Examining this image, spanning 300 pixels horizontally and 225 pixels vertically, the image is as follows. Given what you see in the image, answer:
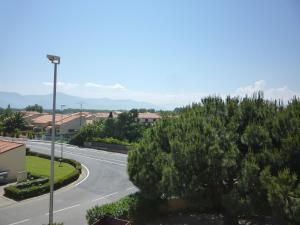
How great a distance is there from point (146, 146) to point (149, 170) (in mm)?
1592

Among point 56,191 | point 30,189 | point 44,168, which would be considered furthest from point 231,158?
point 44,168

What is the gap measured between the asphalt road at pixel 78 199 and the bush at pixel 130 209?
423 centimetres

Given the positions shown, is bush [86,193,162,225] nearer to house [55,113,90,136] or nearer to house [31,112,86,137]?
Result: house [31,112,86,137]

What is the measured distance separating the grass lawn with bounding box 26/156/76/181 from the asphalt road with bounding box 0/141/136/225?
2696 mm

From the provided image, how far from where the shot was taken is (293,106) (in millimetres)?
17016

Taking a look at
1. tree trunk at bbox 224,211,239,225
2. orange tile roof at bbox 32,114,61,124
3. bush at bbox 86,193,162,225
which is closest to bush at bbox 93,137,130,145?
bush at bbox 86,193,162,225

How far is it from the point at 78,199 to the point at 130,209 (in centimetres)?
1060

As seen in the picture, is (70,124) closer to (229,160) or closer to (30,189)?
(30,189)

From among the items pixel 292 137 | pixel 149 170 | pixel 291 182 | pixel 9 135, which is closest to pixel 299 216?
pixel 291 182

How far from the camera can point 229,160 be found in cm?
1644

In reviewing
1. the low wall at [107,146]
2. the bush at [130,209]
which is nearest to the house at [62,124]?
the low wall at [107,146]

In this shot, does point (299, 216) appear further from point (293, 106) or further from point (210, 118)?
point (210, 118)

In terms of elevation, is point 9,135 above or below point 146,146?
below

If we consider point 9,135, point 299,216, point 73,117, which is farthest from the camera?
point 73,117
